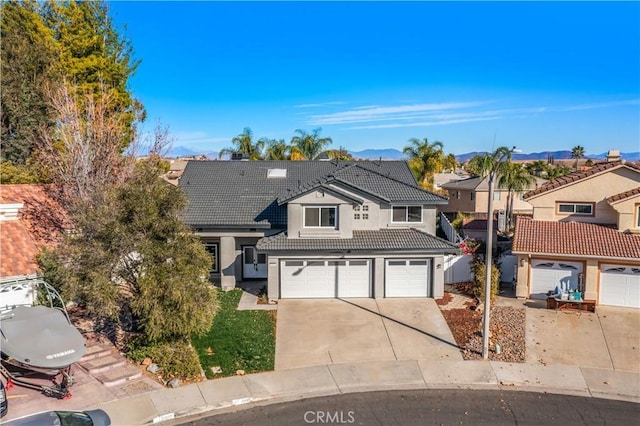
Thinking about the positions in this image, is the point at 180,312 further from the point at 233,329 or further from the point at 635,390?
the point at 635,390

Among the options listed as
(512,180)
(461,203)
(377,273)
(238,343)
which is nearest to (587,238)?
(377,273)

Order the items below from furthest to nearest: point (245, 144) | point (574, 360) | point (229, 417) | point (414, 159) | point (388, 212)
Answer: point (245, 144), point (414, 159), point (388, 212), point (574, 360), point (229, 417)

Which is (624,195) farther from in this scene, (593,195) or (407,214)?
(407,214)

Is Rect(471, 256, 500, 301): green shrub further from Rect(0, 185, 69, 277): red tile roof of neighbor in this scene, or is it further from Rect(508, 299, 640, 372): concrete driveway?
Rect(0, 185, 69, 277): red tile roof of neighbor

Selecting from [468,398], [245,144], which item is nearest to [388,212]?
[468,398]

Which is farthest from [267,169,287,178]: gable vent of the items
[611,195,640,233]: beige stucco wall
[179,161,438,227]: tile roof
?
[611,195,640,233]: beige stucco wall

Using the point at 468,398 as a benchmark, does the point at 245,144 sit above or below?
above

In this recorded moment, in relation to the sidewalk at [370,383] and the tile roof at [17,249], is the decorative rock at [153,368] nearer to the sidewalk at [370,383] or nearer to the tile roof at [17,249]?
the sidewalk at [370,383]

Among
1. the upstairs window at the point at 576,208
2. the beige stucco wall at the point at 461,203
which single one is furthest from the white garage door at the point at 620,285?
the beige stucco wall at the point at 461,203
